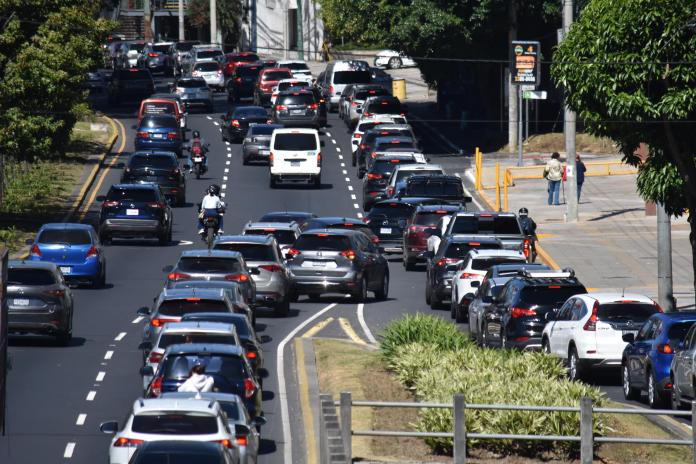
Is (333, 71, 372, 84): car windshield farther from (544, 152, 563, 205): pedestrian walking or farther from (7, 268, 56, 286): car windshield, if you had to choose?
(7, 268, 56, 286): car windshield

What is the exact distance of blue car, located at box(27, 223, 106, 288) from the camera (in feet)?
119

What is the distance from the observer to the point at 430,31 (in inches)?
2464

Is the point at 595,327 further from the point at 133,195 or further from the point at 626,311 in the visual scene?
the point at 133,195

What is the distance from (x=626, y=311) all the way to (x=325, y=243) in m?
10.5

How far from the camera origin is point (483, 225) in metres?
38.5

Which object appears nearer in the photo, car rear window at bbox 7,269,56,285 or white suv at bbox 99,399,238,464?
white suv at bbox 99,399,238,464

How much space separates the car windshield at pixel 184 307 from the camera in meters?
25.7

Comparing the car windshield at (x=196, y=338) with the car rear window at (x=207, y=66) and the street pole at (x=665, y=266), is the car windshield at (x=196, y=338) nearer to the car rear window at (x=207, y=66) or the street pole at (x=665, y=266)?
the street pole at (x=665, y=266)

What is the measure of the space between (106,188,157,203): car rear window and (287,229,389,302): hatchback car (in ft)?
29.3

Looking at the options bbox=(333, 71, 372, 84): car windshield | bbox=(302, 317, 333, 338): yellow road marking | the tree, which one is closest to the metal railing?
the tree

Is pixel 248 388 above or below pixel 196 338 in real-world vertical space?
below

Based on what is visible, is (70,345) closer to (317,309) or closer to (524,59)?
(317,309)

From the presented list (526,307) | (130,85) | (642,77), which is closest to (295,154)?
(526,307)

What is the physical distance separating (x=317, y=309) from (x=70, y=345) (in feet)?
23.9
